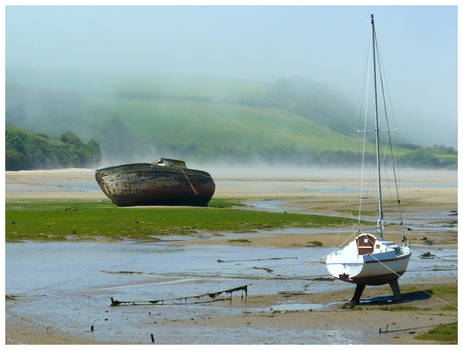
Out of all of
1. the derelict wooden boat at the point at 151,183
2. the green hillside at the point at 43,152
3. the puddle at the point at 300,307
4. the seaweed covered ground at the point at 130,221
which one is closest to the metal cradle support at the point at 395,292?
the puddle at the point at 300,307

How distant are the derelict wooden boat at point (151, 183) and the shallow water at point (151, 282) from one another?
1818 centimetres

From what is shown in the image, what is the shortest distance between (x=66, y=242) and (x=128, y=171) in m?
18.1

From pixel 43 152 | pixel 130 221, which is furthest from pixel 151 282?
pixel 43 152

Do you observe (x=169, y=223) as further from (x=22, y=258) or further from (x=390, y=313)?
(x=390, y=313)

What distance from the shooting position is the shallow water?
19.0 m

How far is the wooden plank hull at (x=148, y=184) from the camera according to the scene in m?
55.6

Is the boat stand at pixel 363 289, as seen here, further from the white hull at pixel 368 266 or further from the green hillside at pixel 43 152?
the green hillside at pixel 43 152

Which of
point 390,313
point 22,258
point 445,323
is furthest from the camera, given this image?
point 22,258

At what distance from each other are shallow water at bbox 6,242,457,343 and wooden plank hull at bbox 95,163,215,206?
59.7 feet

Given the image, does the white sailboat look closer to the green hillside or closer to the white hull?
the white hull

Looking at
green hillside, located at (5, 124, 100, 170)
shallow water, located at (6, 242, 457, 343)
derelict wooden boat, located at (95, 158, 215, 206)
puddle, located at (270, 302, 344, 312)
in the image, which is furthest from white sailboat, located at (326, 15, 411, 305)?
green hillside, located at (5, 124, 100, 170)

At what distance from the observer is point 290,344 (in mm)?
17766

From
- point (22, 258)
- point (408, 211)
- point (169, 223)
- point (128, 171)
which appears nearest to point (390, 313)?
point (22, 258)

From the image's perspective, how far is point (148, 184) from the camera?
55719 millimetres
